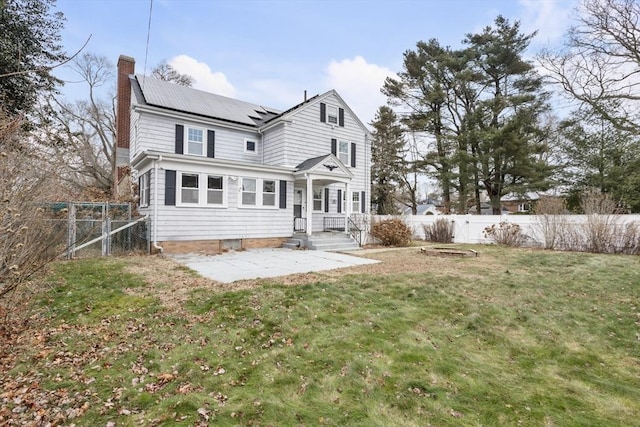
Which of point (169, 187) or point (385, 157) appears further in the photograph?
point (385, 157)

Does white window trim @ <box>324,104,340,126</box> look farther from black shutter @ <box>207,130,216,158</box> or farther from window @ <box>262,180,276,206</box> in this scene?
black shutter @ <box>207,130,216,158</box>

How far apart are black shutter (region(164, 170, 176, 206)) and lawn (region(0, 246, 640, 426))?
14.9ft

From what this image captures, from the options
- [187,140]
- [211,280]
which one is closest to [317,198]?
[187,140]

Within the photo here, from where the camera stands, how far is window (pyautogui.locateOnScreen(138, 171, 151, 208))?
11.7 meters

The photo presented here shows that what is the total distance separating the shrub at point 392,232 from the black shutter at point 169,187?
9.08 metres

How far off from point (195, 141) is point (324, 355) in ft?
Answer: 44.6

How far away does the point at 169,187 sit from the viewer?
1100cm

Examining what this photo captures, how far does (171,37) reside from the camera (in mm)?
8336

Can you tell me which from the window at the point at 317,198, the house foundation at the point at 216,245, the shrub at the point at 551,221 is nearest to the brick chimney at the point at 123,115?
the house foundation at the point at 216,245

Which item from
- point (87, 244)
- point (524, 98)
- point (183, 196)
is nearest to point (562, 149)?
point (524, 98)

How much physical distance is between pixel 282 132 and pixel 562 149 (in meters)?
20.1

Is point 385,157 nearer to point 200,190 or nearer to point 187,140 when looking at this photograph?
point 187,140

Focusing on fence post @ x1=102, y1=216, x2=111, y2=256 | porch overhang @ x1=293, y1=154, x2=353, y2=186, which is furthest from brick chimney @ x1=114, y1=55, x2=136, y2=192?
porch overhang @ x1=293, y1=154, x2=353, y2=186

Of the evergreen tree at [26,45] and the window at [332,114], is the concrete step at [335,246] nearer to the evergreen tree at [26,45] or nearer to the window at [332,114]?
the window at [332,114]
